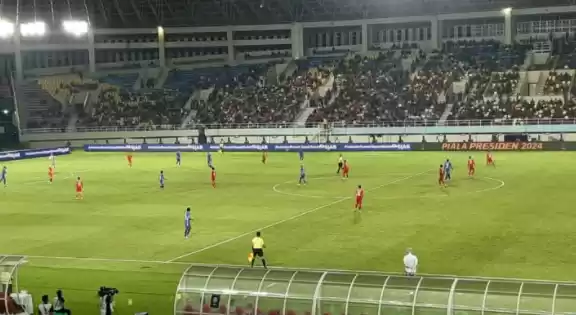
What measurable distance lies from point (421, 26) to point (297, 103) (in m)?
21.6

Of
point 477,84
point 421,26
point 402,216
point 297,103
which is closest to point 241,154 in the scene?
point 297,103

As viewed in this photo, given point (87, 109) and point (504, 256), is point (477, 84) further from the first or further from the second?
point (504, 256)

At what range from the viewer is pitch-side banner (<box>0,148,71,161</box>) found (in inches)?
3108

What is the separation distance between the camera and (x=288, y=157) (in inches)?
2842

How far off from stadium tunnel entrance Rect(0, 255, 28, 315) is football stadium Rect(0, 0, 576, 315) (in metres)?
0.06

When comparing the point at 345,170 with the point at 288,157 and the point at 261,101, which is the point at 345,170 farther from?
the point at 261,101

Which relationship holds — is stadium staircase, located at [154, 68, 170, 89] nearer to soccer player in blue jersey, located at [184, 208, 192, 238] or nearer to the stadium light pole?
the stadium light pole

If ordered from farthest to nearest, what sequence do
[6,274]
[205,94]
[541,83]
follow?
[205,94] → [541,83] → [6,274]

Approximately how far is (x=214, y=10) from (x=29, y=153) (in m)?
34.7

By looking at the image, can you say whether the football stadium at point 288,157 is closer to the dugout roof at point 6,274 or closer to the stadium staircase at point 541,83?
the dugout roof at point 6,274

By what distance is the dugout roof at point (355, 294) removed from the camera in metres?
14.0

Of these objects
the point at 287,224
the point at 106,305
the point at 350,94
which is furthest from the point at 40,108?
the point at 106,305

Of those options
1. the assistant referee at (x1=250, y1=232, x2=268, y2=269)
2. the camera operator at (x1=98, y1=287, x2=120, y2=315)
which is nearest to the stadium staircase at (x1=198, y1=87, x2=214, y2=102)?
the assistant referee at (x1=250, y1=232, x2=268, y2=269)

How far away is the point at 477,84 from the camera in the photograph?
84062mm
